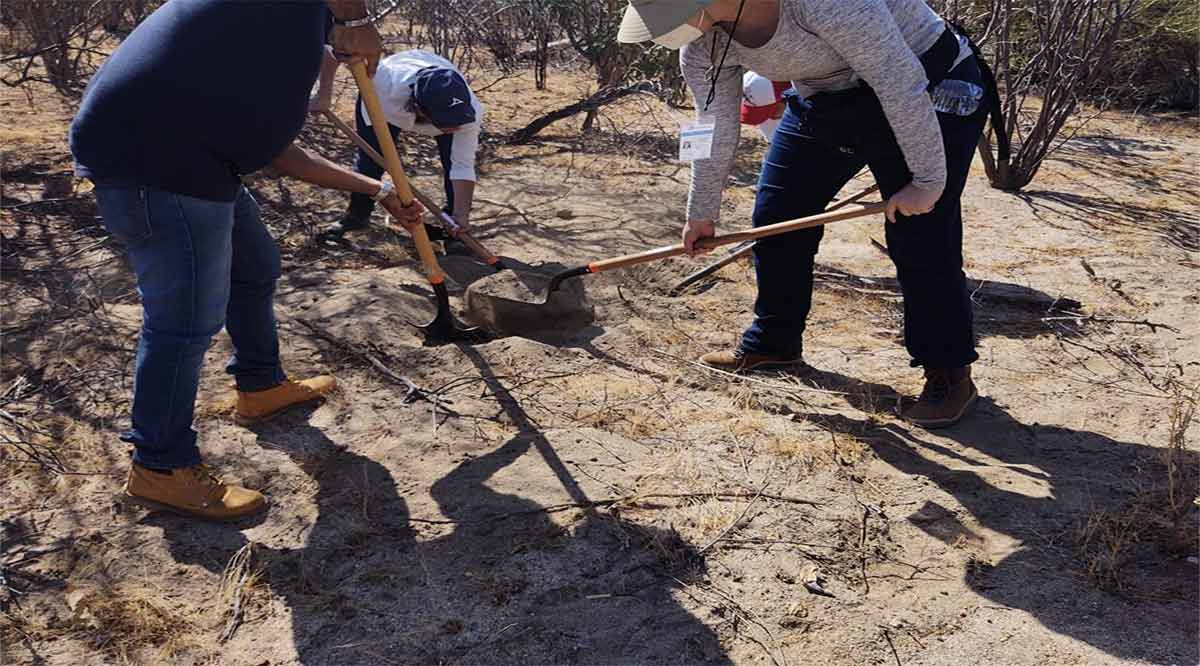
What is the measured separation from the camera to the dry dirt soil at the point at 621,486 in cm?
225

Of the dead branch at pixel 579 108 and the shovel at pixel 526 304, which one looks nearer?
the shovel at pixel 526 304

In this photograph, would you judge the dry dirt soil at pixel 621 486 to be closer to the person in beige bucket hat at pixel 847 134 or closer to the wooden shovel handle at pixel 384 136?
the person in beige bucket hat at pixel 847 134

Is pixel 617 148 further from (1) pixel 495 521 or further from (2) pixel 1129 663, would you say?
(2) pixel 1129 663

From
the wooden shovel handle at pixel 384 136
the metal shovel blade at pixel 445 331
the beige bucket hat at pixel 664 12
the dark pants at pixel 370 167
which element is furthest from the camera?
the dark pants at pixel 370 167

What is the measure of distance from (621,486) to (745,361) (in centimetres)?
100

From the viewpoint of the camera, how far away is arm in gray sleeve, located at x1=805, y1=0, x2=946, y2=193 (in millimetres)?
2402

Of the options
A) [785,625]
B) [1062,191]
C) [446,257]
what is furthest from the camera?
[1062,191]

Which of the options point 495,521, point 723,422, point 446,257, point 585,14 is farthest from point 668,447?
point 585,14

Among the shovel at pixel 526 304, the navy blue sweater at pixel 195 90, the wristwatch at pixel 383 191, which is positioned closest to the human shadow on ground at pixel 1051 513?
the shovel at pixel 526 304

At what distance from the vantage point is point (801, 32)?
8.21 feet

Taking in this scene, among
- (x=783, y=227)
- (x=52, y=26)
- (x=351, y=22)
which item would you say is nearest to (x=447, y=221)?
(x=351, y=22)

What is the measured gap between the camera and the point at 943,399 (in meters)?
3.20

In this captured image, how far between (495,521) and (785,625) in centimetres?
83

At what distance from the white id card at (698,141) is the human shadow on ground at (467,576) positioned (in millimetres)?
1077
